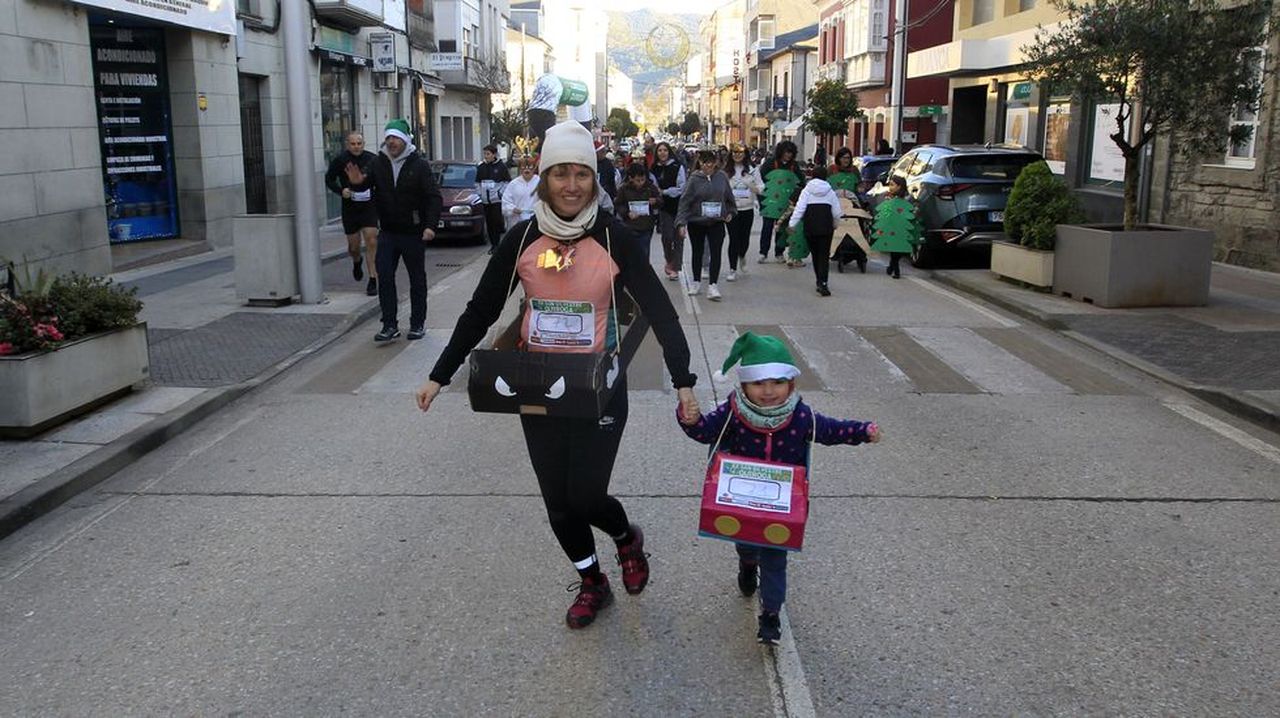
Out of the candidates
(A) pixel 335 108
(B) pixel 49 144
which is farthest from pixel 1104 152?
(B) pixel 49 144

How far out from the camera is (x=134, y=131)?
1678 centimetres

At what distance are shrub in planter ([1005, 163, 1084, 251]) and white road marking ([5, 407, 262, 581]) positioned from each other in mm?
8872

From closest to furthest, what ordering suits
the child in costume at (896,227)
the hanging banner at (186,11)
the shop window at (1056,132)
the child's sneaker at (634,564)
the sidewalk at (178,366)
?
the child's sneaker at (634,564) < the sidewalk at (178,366) < the hanging banner at (186,11) < the child in costume at (896,227) < the shop window at (1056,132)

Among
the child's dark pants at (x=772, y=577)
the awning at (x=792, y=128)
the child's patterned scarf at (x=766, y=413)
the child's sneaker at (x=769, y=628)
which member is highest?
the awning at (x=792, y=128)

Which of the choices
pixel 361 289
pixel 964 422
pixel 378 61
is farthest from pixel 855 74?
pixel 964 422

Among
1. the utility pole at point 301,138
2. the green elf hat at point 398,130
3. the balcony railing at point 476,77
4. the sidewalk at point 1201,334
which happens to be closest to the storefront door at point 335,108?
the balcony railing at point 476,77

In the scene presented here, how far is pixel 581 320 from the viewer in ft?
12.7

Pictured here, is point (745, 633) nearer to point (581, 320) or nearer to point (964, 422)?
point (581, 320)

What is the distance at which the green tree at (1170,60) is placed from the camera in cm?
1122

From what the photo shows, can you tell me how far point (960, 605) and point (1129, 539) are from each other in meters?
1.24

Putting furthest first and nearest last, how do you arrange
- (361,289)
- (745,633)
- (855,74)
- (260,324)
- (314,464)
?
(855,74) < (361,289) < (260,324) < (314,464) < (745,633)

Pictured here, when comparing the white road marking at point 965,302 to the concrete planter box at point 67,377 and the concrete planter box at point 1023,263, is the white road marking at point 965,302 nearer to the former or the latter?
the concrete planter box at point 1023,263

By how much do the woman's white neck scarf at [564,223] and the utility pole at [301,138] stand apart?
321 inches

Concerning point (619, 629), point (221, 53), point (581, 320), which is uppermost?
point (221, 53)
